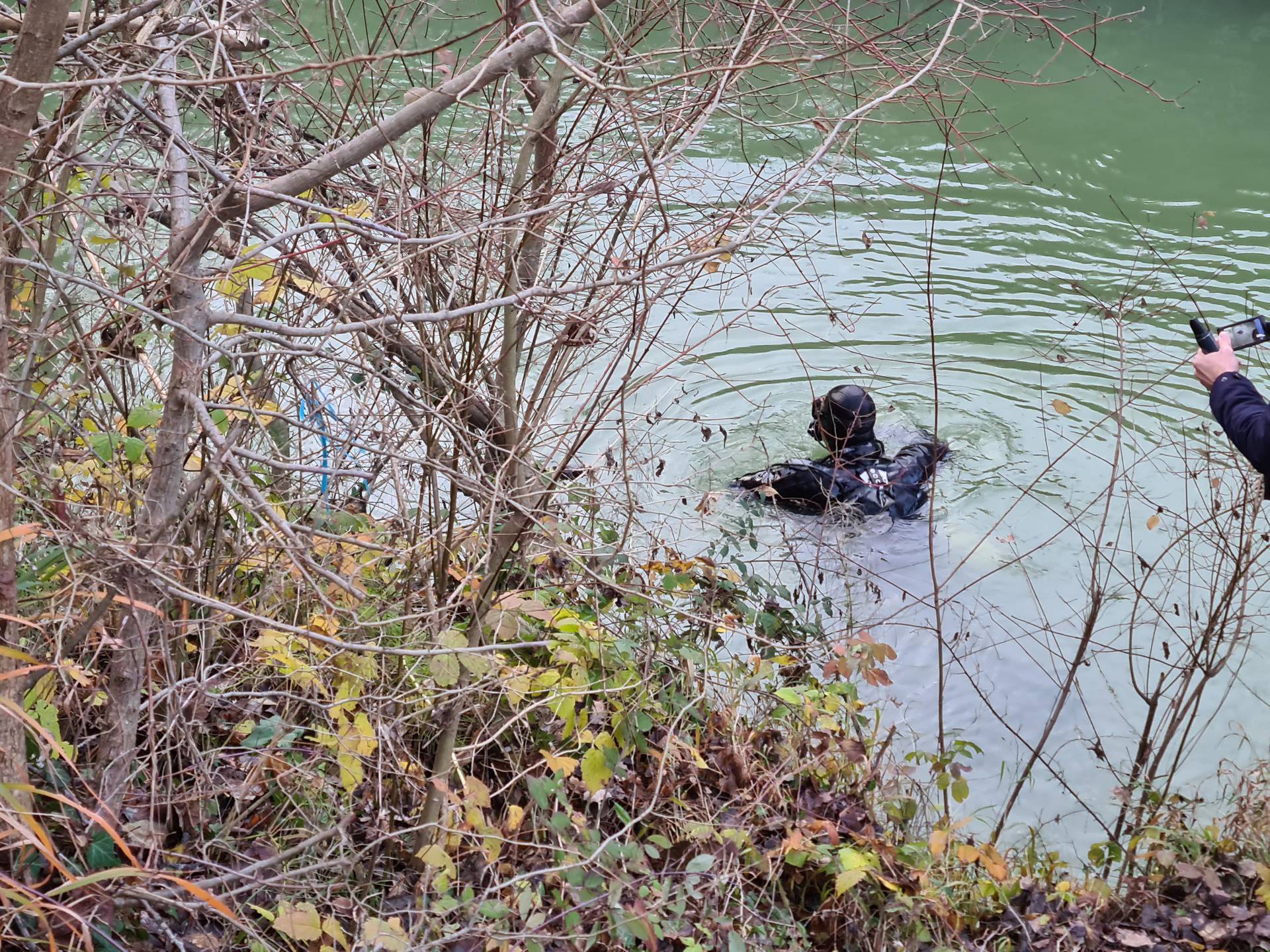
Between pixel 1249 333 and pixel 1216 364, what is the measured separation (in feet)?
0.68

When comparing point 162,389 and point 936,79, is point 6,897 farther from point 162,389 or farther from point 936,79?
point 936,79

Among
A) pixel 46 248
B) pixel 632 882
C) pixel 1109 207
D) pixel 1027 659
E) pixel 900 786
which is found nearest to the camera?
pixel 632 882

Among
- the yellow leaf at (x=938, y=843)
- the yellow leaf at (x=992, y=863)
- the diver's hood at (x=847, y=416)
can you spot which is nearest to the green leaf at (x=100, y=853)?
the yellow leaf at (x=938, y=843)

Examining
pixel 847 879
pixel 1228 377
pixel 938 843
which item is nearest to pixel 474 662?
pixel 847 879

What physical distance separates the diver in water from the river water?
0.16 m

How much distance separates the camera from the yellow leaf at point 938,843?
3.24 metres

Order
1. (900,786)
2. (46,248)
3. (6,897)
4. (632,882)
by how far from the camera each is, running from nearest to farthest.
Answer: (6,897) < (632,882) < (46,248) < (900,786)

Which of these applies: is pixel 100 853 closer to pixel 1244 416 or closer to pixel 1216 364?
pixel 1244 416

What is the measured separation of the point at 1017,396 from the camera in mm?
7176

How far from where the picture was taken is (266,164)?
9.73 ft

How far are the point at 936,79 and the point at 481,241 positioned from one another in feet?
4.12

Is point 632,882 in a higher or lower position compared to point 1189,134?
lower

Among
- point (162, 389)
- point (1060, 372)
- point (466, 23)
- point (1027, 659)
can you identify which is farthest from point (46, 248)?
point (466, 23)

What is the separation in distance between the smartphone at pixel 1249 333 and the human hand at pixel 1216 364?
0.03m
